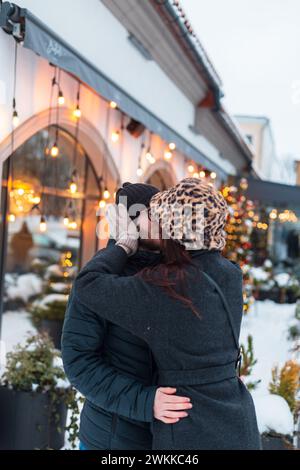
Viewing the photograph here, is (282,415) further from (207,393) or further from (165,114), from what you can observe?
(165,114)

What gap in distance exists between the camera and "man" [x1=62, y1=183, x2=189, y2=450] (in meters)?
1.56

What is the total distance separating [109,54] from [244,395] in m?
4.16

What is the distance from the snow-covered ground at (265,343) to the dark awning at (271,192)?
9.31 ft

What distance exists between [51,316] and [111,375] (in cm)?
517

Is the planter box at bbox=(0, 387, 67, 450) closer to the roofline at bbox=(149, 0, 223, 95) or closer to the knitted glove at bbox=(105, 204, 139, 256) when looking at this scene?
the knitted glove at bbox=(105, 204, 139, 256)

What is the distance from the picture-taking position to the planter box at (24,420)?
3.36m

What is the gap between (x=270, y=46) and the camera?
9.89 metres

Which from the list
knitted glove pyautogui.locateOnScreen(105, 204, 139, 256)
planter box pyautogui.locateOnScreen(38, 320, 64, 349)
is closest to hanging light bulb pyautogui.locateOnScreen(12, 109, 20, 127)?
knitted glove pyautogui.locateOnScreen(105, 204, 139, 256)

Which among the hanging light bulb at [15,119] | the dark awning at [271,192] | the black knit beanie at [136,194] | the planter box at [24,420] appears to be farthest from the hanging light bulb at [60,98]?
the dark awning at [271,192]

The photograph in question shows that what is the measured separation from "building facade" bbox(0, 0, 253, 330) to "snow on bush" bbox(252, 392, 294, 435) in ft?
7.63

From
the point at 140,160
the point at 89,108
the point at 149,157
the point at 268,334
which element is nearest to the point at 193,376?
the point at 89,108

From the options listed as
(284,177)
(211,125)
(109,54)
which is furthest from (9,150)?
(284,177)

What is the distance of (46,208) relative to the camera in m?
7.29

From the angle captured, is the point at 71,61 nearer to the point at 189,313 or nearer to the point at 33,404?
the point at 33,404
